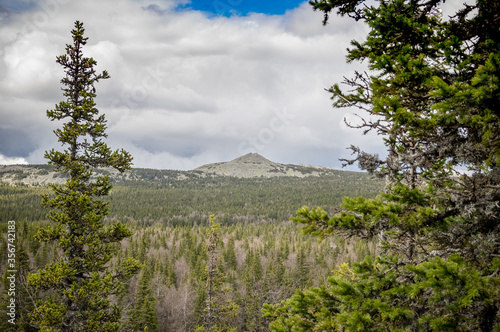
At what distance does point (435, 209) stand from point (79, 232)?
1212 centimetres

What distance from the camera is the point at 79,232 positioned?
1153 cm

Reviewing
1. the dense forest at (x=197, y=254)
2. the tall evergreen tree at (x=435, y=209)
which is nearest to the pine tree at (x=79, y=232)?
the dense forest at (x=197, y=254)

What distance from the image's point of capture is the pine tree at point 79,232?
35.1ft

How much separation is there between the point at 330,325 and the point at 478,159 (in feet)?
12.8

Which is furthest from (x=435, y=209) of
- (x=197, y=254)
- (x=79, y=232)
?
(x=197, y=254)

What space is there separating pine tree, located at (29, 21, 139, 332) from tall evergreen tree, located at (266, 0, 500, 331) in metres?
8.92

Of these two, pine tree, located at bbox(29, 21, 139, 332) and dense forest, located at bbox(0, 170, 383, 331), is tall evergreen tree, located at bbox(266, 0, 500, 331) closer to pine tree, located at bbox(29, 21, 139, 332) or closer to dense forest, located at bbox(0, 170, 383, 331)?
dense forest, located at bbox(0, 170, 383, 331)

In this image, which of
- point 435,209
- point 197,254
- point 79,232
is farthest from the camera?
point 197,254

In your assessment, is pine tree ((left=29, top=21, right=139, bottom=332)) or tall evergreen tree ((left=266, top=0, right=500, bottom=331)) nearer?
tall evergreen tree ((left=266, top=0, right=500, bottom=331))

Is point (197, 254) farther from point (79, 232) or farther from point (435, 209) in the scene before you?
point (435, 209)

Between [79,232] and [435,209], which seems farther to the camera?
[79,232]

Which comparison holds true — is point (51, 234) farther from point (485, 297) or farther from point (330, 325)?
point (485, 297)

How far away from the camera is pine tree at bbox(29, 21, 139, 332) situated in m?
10.7

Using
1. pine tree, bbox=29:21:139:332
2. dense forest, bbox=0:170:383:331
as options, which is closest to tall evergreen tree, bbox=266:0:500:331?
dense forest, bbox=0:170:383:331
